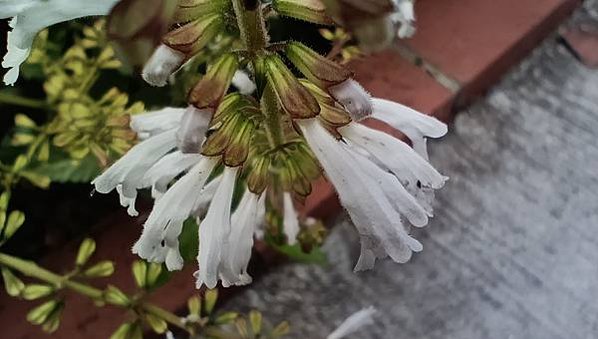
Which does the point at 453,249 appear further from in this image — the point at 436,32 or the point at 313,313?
the point at 436,32

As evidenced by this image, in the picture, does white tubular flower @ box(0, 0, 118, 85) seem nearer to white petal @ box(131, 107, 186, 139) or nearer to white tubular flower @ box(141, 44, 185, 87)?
white tubular flower @ box(141, 44, 185, 87)

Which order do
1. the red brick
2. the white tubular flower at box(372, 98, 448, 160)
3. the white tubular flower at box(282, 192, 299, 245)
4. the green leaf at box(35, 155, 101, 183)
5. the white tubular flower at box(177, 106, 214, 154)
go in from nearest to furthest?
the white tubular flower at box(177, 106, 214, 154)
the white tubular flower at box(372, 98, 448, 160)
the white tubular flower at box(282, 192, 299, 245)
the green leaf at box(35, 155, 101, 183)
the red brick

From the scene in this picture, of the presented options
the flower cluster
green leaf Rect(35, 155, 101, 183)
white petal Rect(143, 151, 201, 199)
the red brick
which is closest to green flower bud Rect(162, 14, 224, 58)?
the flower cluster

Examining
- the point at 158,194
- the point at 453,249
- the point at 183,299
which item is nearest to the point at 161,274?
the point at 158,194

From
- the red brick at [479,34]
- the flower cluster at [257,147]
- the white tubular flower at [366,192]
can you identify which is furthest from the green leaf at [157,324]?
the red brick at [479,34]

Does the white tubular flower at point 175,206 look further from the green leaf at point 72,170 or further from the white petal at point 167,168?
the green leaf at point 72,170

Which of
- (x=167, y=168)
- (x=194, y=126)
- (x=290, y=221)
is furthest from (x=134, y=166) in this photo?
(x=290, y=221)
